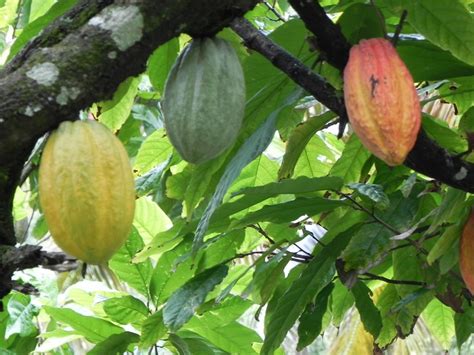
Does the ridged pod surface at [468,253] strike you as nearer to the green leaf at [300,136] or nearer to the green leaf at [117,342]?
the green leaf at [300,136]

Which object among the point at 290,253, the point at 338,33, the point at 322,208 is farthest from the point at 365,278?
the point at 338,33

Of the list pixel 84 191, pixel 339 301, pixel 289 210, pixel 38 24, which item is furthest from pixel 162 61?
pixel 339 301

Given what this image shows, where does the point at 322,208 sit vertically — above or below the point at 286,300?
above

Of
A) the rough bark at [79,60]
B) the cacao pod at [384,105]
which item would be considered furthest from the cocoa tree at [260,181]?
the cacao pod at [384,105]

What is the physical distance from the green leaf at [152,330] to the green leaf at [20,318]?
77cm

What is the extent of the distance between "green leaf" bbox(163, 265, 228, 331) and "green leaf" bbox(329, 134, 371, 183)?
0.35 meters

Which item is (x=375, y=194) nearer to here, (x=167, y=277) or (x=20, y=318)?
(x=167, y=277)

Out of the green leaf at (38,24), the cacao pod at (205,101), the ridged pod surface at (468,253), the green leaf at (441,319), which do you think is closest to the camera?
the cacao pod at (205,101)

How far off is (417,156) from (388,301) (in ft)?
3.06

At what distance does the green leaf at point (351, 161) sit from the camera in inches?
72.6

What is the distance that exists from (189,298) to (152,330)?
197 millimetres

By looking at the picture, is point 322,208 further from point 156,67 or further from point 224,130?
point 224,130

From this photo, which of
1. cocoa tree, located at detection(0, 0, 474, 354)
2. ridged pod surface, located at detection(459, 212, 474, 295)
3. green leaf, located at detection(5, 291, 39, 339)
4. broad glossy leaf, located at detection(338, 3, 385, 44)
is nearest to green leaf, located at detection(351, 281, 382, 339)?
cocoa tree, located at detection(0, 0, 474, 354)

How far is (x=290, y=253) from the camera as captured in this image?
5.91ft
